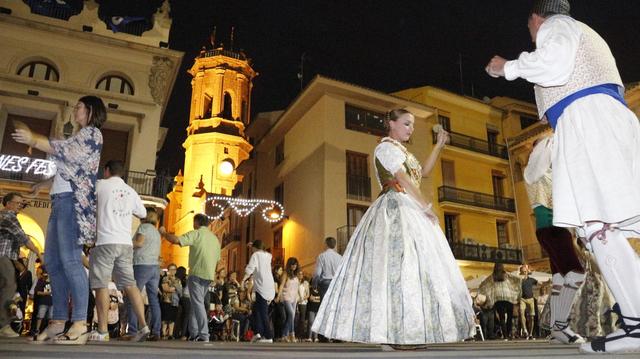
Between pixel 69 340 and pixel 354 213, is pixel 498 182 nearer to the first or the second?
pixel 354 213

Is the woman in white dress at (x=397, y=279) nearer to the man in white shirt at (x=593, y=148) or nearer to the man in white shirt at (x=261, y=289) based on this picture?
the man in white shirt at (x=593, y=148)

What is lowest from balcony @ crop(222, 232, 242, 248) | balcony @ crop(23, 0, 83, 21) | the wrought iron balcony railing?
balcony @ crop(222, 232, 242, 248)

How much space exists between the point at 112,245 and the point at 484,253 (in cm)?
2481

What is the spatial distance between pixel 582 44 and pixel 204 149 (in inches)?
1416

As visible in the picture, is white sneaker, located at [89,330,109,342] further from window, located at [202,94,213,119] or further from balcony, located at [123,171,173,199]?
window, located at [202,94,213,119]

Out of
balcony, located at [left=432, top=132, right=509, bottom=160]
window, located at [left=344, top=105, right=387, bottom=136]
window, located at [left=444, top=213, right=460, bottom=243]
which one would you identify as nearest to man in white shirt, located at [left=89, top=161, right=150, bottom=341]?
window, located at [left=344, top=105, right=387, bottom=136]

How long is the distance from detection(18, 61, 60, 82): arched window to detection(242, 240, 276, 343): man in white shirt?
15072 millimetres

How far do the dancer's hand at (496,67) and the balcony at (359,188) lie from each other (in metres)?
20.3

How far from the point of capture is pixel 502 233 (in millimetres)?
29688

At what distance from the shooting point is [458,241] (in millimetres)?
26859

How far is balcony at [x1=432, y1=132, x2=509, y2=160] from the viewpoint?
28.5 m

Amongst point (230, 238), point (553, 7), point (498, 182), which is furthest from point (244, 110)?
point (553, 7)

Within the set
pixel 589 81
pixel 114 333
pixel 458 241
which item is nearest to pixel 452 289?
pixel 589 81

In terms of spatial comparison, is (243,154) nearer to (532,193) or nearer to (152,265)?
(152,265)
